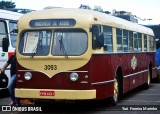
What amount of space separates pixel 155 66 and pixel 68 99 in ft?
34.4

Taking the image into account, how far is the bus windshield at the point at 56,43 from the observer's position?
11.0m

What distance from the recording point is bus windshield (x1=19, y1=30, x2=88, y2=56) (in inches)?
434

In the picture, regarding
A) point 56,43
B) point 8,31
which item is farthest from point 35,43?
point 8,31

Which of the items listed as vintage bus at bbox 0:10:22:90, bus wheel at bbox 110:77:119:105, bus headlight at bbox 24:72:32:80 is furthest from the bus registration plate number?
vintage bus at bbox 0:10:22:90

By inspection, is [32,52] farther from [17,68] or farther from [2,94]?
[2,94]

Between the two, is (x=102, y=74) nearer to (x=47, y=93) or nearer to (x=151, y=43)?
(x=47, y=93)

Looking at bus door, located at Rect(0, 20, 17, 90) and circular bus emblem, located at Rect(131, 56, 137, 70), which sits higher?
bus door, located at Rect(0, 20, 17, 90)

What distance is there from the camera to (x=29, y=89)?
36.6 ft

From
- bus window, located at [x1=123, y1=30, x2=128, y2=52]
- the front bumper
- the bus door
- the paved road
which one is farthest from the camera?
the bus door

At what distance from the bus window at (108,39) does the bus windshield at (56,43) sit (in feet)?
3.70

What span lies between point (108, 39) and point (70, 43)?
170 centimetres

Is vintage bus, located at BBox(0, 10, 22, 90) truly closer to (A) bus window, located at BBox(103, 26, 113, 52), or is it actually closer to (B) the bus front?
(B) the bus front

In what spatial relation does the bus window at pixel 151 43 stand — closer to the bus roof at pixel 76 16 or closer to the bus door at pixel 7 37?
the bus door at pixel 7 37

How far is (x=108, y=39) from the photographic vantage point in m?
12.4
